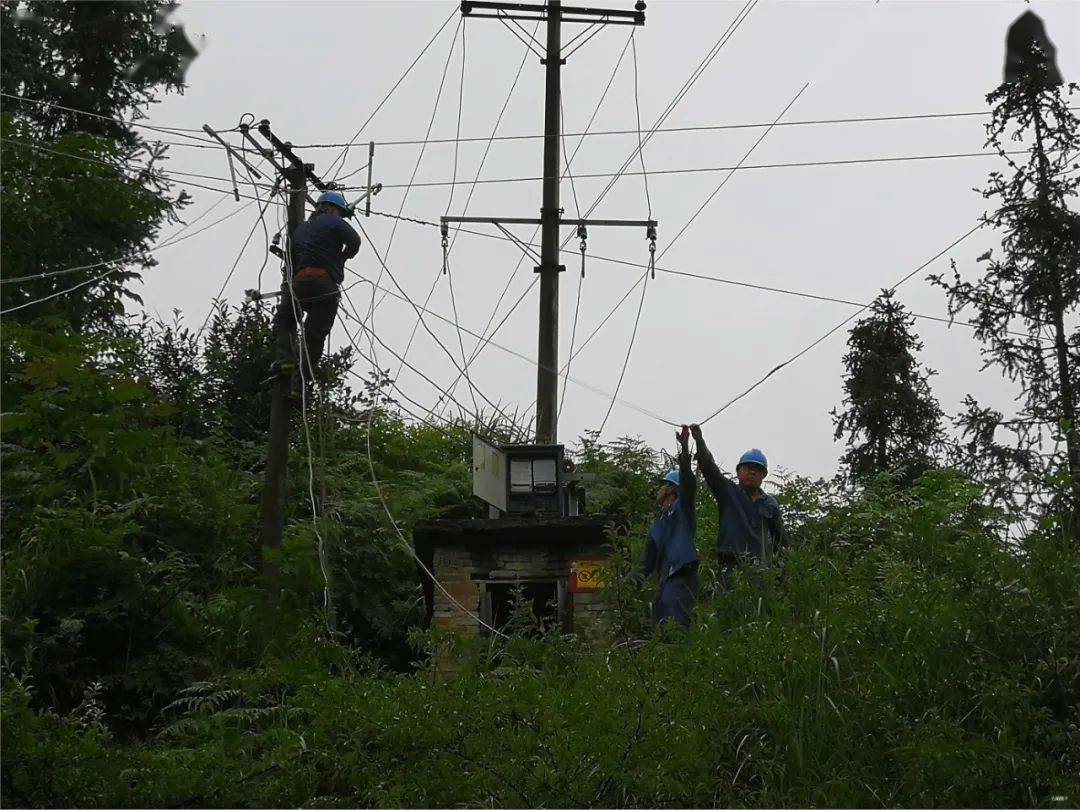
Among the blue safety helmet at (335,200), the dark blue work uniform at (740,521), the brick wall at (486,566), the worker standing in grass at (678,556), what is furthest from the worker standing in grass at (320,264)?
the dark blue work uniform at (740,521)

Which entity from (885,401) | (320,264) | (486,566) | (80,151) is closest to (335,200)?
(320,264)

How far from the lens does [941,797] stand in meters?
8.14

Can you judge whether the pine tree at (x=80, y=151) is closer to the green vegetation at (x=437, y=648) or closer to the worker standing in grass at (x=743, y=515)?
the green vegetation at (x=437, y=648)

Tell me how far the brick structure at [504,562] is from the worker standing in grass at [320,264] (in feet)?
6.73

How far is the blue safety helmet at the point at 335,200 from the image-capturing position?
13.7 meters

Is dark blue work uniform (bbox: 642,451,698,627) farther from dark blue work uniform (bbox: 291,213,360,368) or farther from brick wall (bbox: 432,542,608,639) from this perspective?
dark blue work uniform (bbox: 291,213,360,368)

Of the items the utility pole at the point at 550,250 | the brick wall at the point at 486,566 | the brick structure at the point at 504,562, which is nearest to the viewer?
the brick structure at the point at 504,562

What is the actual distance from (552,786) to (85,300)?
54.0 ft

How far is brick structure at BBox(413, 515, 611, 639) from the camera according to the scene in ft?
43.9

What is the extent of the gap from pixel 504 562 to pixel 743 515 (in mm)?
3038

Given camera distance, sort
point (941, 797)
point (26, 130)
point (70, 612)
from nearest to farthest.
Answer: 1. point (941, 797)
2. point (70, 612)
3. point (26, 130)

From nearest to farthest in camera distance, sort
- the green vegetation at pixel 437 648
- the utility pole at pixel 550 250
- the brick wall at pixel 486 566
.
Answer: the green vegetation at pixel 437 648 → the brick wall at pixel 486 566 → the utility pole at pixel 550 250

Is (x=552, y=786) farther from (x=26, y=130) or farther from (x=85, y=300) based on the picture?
(x=85, y=300)

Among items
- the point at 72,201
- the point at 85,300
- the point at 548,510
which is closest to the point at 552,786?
the point at 548,510
